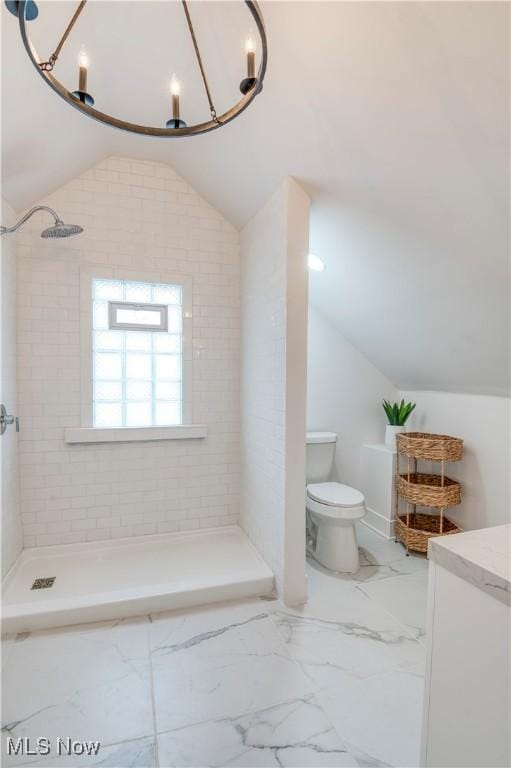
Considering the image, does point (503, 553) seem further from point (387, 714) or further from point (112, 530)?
point (112, 530)

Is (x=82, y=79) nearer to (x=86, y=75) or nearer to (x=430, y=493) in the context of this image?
(x=86, y=75)

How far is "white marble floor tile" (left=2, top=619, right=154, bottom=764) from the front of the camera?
Answer: 130 cm

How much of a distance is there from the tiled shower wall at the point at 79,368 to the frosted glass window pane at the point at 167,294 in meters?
0.12

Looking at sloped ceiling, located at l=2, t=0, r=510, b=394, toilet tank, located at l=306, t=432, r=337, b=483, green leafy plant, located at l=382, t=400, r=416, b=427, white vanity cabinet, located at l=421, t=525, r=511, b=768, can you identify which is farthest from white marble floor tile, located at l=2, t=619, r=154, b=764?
sloped ceiling, located at l=2, t=0, r=510, b=394

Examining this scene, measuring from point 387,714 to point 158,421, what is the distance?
209 centimetres

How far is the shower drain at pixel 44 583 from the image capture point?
6.75 feet

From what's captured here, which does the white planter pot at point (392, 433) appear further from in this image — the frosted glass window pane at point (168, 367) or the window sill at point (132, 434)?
the frosted glass window pane at point (168, 367)

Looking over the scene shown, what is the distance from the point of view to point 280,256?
2027 mm

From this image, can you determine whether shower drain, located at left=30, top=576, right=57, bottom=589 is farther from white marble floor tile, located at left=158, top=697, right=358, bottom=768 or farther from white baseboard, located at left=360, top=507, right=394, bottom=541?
white baseboard, located at left=360, top=507, right=394, bottom=541

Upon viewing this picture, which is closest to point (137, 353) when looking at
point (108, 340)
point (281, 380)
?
point (108, 340)

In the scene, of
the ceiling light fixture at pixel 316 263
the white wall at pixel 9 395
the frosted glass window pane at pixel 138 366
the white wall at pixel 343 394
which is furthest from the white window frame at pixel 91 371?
the white wall at pixel 343 394

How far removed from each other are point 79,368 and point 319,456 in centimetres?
190

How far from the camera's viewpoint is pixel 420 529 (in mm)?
2668

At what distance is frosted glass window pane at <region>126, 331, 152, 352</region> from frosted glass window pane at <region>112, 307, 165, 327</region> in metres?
0.08
